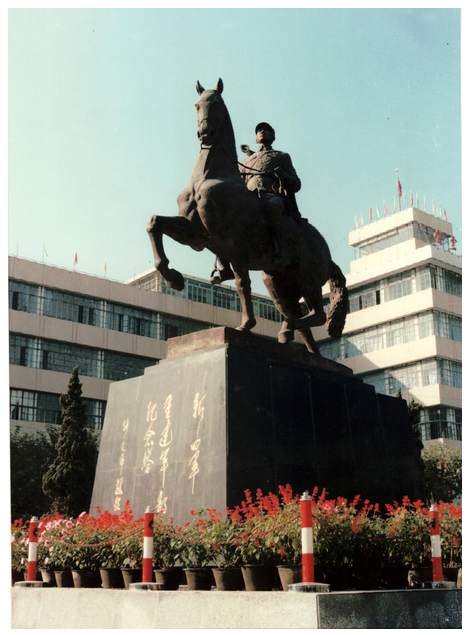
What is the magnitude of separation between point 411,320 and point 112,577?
38097 millimetres

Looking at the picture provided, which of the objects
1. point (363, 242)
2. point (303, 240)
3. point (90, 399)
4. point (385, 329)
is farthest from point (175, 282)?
point (363, 242)

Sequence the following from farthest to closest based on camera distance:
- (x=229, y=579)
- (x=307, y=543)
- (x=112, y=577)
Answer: (x=112, y=577), (x=229, y=579), (x=307, y=543)

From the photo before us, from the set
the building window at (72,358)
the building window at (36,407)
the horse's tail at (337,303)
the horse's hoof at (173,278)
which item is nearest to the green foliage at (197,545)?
the horse's hoof at (173,278)

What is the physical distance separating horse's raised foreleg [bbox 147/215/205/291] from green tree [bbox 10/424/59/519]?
75.0 feet

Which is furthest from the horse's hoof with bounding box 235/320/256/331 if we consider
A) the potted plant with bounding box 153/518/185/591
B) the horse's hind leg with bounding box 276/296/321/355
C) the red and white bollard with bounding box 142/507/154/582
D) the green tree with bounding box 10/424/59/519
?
the green tree with bounding box 10/424/59/519

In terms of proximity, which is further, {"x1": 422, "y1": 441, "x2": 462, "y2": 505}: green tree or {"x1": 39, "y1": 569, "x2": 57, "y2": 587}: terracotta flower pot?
{"x1": 422, "y1": 441, "x2": 462, "y2": 505}: green tree

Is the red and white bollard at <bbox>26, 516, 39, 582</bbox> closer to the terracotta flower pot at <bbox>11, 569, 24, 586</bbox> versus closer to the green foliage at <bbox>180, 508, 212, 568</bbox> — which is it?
the terracotta flower pot at <bbox>11, 569, 24, 586</bbox>

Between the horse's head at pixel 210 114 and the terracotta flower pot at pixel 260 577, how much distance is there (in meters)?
4.87

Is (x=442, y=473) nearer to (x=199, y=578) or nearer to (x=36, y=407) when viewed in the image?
(x=36, y=407)

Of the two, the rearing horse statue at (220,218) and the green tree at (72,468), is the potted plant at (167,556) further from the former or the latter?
the green tree at (72,468)

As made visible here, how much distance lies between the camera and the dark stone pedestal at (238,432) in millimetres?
7770

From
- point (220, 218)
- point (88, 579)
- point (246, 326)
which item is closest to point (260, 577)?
point (88, 579)

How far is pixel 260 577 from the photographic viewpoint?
6137 millimetres

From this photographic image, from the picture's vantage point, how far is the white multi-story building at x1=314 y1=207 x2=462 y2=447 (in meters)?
41.0
